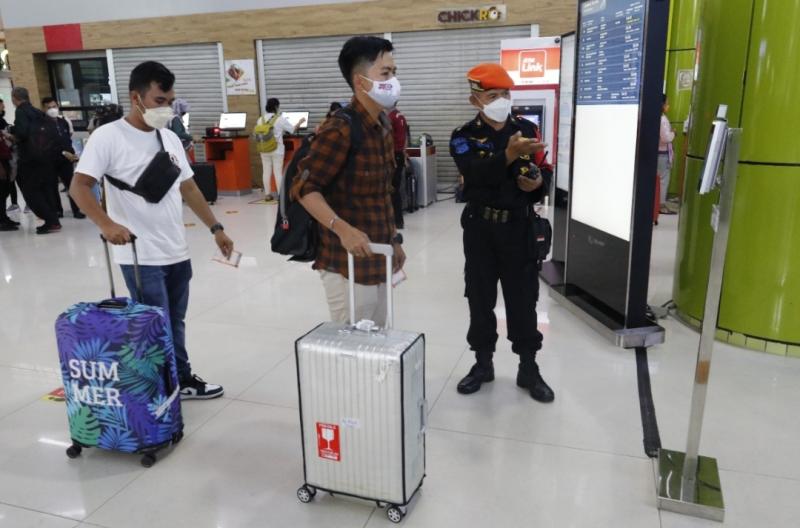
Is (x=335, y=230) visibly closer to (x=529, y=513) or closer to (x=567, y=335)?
(x=529, y=513)

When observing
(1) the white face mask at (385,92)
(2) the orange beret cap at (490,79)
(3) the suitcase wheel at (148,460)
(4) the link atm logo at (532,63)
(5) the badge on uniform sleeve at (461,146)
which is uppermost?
(4) the link atm logo at (532,63)

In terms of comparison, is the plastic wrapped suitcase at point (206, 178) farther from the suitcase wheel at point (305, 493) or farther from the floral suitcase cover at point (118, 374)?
the suitcase wheel at point (305, 493)

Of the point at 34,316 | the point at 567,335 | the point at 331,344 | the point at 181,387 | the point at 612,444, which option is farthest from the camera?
the point at 34,316

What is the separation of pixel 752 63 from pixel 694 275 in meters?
1.23

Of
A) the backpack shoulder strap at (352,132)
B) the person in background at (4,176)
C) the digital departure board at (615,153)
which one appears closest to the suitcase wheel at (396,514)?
the backpack shoulder strap at (352,132)

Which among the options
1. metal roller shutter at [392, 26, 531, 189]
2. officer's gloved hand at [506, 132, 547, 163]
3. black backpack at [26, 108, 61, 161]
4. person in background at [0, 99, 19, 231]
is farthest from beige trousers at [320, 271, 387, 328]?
metal roller shutter at [392, 26, 531, 189]

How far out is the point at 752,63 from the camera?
126 inches

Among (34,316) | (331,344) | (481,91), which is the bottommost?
(34,316)

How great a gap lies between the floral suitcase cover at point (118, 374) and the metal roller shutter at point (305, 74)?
8.51 metres

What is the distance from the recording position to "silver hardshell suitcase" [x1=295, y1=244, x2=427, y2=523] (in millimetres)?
1906

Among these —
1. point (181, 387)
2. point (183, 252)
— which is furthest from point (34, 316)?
point (183, 252)

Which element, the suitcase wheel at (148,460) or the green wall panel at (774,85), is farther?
the green wall panel at (774,85)

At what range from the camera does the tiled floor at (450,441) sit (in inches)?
83.5

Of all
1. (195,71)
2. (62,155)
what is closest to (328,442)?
(62,155)
